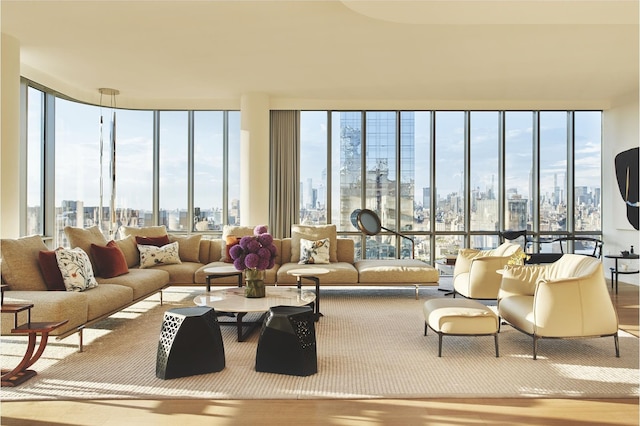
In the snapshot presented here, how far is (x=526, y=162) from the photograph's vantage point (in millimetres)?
9266

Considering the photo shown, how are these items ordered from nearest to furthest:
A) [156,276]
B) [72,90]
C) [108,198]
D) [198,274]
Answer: [156,276] → [198,274] → [72,90] → [108,198]

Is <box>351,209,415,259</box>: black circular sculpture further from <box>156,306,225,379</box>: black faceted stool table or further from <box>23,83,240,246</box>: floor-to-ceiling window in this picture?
<box>156,306,225,379</box>: black faceted stool table

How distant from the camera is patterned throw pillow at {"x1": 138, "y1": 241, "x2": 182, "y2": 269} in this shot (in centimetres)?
673

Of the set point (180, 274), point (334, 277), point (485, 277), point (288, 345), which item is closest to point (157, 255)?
point (180, 274)

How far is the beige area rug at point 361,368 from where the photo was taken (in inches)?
132

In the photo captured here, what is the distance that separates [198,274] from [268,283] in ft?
2.92

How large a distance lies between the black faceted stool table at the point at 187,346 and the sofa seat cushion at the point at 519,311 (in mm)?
2457

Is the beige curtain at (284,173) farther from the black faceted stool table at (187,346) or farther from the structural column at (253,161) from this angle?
the black faceted stool table at (187,346)

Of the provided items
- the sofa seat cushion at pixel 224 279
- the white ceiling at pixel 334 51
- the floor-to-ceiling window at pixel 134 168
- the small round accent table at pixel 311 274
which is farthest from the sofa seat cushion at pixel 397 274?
the floor-to-ceiling window at pixel 134 168

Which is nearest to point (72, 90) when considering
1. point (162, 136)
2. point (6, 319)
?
point (162, 136)

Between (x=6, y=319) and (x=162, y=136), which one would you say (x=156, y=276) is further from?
(x=162, y=136)

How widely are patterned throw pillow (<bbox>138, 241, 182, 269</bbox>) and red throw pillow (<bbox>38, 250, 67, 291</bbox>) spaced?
1.93m

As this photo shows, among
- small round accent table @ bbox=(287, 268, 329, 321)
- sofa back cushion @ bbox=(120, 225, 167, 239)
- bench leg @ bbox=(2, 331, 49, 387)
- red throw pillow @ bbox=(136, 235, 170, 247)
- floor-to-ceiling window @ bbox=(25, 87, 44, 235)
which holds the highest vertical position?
floor-to-ceiling window @ bbox=(25, 87, 44, 235)

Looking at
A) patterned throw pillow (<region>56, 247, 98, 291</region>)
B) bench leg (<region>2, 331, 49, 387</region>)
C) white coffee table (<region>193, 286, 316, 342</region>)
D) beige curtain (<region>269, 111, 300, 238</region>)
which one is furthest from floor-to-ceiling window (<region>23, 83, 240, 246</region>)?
bench leg (<region>2, 331, 49, 387</region>)
